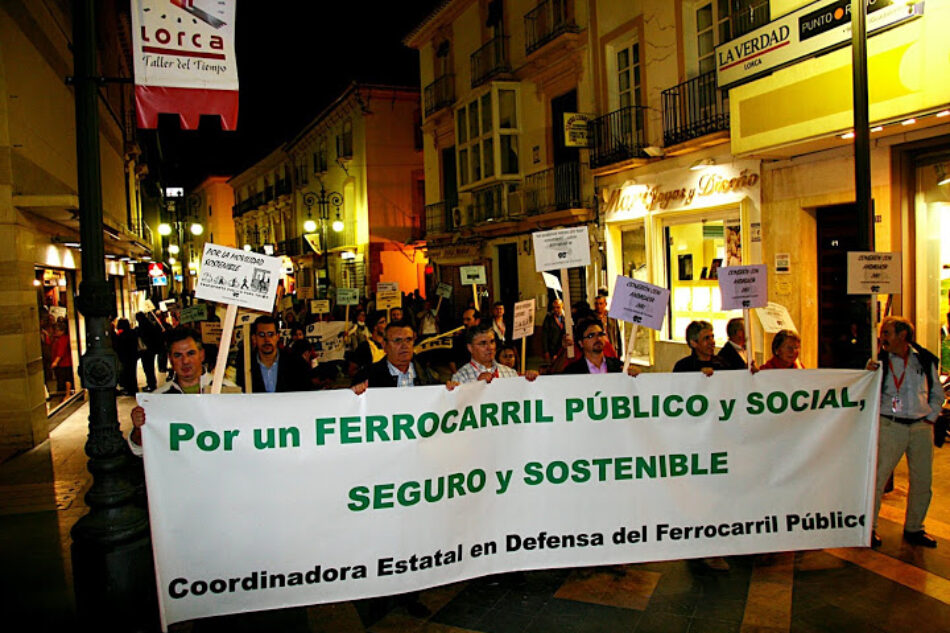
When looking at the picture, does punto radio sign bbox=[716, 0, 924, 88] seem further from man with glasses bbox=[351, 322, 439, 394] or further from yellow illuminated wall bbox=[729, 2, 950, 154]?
man with glasses bbox=[351, 322, 439, 394]

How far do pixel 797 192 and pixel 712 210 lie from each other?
2.22 metres

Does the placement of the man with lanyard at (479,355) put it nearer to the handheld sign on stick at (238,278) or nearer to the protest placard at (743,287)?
the handheld sign on stick at (238,278)

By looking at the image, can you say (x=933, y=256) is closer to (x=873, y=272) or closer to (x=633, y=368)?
(x=873, y=272)

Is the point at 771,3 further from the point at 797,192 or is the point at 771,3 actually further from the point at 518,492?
the point at 518,492

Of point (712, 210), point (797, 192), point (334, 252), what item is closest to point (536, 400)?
point (797, 192)

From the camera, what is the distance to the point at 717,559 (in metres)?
5.24

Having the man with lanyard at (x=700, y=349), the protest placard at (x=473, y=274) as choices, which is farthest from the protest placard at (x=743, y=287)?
the protest placard at (x=473, y=274)

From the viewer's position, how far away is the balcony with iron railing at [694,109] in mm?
12617

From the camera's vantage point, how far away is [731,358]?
6.54m

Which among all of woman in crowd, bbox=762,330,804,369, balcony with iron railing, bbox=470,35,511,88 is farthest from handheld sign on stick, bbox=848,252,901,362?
balcony with iron railing, bbox=470,35,511,88

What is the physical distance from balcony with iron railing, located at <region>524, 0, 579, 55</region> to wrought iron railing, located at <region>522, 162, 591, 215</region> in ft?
10.1

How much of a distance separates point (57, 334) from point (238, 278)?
10.1 m

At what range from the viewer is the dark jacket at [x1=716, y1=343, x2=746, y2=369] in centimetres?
639

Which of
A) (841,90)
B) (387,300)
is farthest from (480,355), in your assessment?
(387,300)
